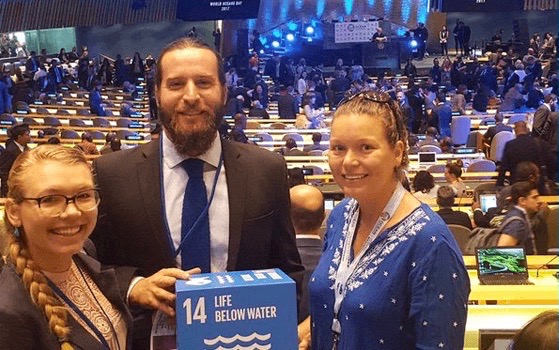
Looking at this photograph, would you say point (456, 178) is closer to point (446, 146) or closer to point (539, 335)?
point (446, 146)

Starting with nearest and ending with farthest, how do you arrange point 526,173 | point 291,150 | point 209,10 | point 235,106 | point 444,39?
point 526,173, point 291,150, point 235,106, point 209,10, point 444,39

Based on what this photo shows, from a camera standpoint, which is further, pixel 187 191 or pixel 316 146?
pixel 316 146

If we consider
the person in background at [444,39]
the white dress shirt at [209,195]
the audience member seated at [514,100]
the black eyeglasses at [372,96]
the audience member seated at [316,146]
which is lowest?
the audience member seated at [316,146]

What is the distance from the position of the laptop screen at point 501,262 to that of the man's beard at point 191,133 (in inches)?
114

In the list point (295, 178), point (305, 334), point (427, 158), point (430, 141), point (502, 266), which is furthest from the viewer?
point (430, 141)

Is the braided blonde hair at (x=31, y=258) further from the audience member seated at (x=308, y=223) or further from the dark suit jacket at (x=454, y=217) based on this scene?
the dark suit jacket at (x=454, y=217)

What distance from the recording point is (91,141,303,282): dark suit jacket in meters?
2.29

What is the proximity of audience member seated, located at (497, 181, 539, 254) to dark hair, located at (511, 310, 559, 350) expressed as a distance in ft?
13.6

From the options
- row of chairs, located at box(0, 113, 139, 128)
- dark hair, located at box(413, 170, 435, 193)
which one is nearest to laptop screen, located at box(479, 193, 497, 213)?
dark hair, located at box(413, 170, 435, 193)

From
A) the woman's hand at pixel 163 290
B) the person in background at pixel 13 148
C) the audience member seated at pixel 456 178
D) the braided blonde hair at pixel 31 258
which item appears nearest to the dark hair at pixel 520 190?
the audience member seated at pixel 456 178

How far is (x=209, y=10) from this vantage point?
19.5 meters

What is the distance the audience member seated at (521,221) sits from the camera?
601 cm

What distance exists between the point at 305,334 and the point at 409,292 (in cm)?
48

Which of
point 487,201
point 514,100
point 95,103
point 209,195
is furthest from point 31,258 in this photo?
point 514,100
